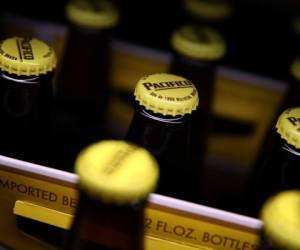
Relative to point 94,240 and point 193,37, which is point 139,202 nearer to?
point 94,240

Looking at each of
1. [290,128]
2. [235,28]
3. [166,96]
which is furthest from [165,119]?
[235,28]

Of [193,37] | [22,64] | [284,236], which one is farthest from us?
[193,37]

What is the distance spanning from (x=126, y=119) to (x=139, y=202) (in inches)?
19.0

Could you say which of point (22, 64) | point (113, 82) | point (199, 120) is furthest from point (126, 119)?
point (22, 64)

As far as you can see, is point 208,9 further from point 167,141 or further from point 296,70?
point 167,141

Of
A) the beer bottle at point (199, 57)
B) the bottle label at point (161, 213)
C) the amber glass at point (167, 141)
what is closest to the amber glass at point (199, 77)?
the beer bottle at point (199, 57)

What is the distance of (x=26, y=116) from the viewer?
64cm

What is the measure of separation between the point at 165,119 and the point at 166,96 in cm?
3

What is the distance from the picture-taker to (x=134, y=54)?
0.92 m

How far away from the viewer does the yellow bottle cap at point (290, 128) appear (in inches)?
22.0

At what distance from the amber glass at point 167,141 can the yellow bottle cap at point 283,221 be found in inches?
6.7

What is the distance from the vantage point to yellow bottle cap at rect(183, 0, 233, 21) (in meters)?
0.84

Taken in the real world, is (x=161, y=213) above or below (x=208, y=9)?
below

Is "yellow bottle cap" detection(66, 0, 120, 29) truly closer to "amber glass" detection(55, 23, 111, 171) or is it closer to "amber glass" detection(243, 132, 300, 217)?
"amber glass" detection(55, 23, 111, 171)
